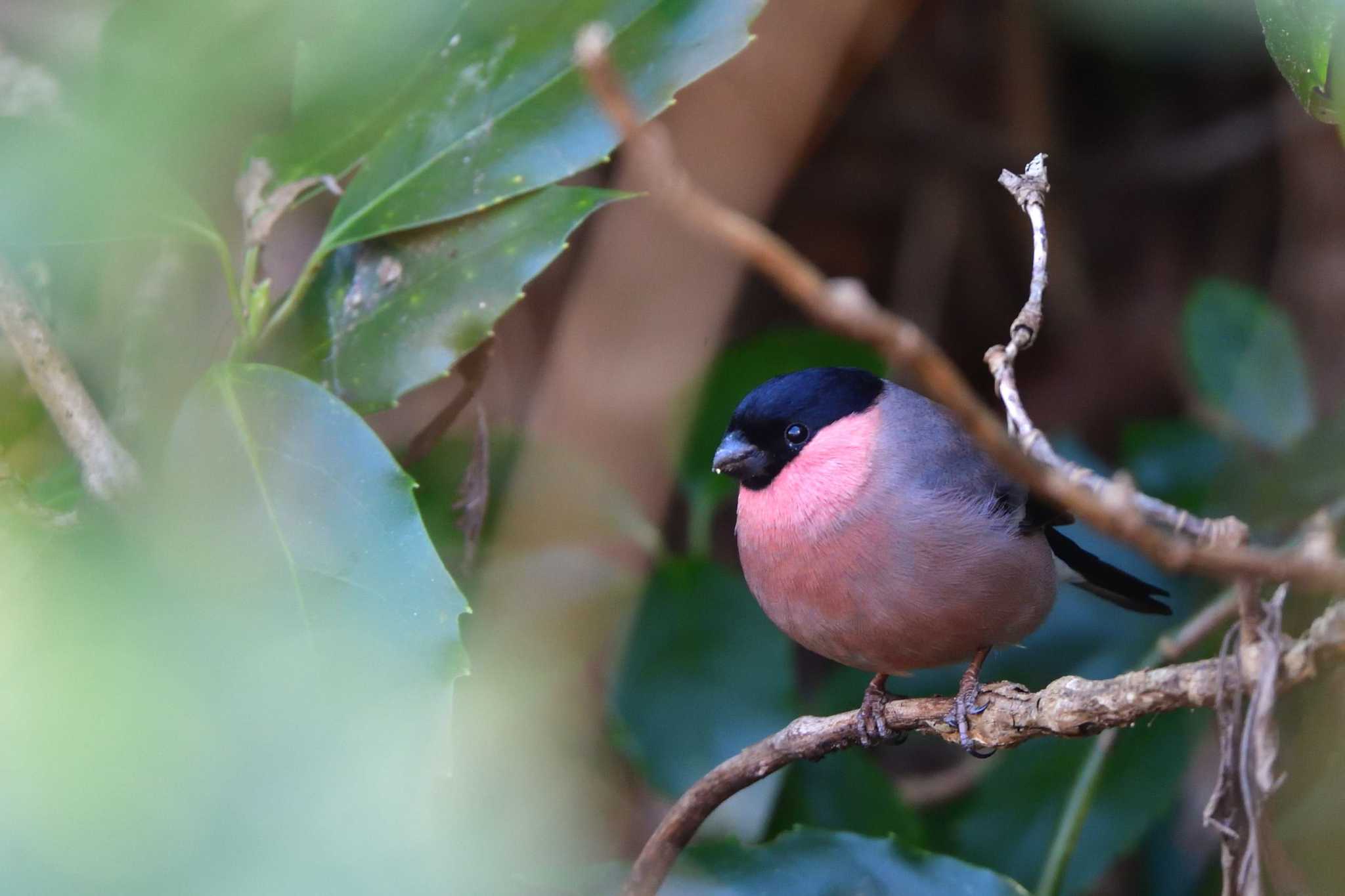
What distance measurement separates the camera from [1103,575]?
277cm

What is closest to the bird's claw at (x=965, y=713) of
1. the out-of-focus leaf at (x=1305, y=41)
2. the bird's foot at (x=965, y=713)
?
the bird's foot at (x=965, y=713)

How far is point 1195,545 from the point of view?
3.83ft

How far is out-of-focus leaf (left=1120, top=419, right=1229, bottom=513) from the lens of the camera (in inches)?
132

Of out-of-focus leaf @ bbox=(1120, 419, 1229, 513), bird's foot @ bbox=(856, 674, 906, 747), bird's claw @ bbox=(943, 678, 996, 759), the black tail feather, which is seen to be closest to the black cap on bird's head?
bird's foot @ bbox=(856, 674, 906, 747)

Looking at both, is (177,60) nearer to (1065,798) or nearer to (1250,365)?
(1065,798)

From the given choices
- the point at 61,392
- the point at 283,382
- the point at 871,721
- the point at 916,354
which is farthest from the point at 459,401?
the point at 916,354

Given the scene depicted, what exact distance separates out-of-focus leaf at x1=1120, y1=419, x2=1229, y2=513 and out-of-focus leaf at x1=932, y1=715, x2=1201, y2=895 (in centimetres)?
67

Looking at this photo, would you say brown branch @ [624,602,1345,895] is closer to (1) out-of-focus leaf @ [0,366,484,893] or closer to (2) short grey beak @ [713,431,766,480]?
(1) out-of-focus leaf @ [0,366,484,893]

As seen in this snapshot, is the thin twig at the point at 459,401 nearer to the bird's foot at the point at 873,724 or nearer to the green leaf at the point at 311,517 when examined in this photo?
the green leaf at the point at 311,517

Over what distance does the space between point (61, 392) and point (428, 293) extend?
637mm

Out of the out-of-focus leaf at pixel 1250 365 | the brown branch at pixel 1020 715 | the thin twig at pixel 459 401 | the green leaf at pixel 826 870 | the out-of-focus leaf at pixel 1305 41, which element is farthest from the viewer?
the out-of-focus leaf at pixel 1250 365

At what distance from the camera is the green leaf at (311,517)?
1847 millimetres

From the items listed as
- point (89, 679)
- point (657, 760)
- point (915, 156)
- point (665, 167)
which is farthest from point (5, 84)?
point (915, 156)

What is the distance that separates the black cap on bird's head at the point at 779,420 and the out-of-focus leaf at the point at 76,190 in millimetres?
1071
